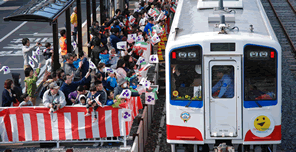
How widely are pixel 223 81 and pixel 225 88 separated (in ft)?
0.47

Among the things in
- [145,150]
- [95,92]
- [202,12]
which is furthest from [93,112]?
[202,12]

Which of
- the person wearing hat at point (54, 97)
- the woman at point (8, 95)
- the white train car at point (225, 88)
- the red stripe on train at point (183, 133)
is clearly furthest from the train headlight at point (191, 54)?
the woman at point (8, 95)

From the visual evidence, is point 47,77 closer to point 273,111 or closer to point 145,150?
point 145,150

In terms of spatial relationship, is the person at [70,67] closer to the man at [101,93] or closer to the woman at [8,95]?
the woman at [8,95]

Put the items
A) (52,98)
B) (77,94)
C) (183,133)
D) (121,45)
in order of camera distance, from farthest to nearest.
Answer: (121,45)
(77,94)
(52,98)
(183,133)

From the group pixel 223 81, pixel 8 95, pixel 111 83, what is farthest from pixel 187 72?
pixel 8 95

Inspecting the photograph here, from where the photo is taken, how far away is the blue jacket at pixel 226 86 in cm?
912

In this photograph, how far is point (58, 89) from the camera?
1055 cm

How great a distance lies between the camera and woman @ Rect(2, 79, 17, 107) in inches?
435

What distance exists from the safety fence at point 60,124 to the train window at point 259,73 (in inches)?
114

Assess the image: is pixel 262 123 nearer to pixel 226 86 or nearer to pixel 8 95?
pixel 226 86

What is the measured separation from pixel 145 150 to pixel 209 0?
4209 millimetres

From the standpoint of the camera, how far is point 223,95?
Result: 9.16 m

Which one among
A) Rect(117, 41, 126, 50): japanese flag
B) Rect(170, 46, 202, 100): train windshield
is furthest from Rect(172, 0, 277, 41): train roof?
Rect(117, 41, 126, 50): japanese flag
